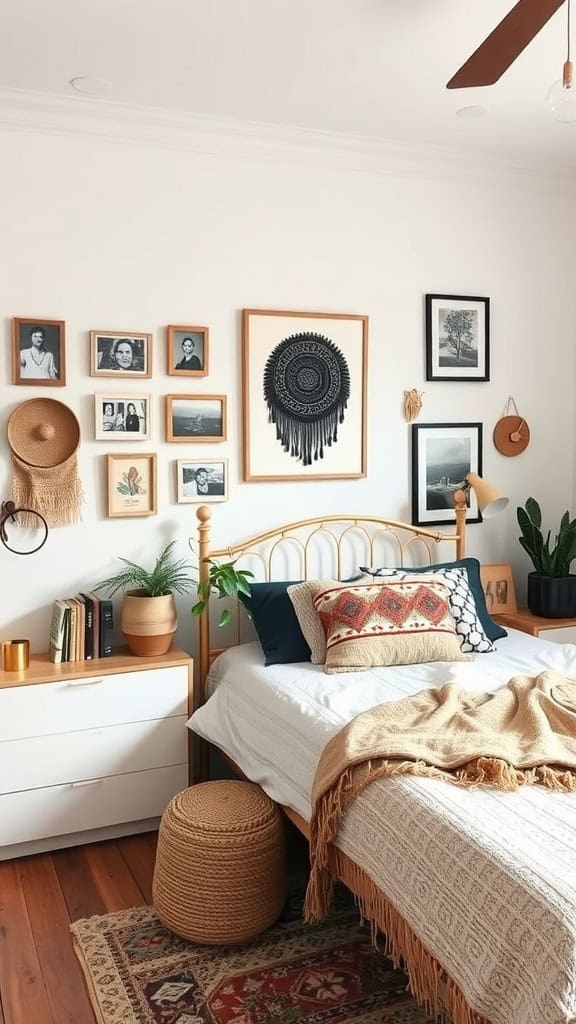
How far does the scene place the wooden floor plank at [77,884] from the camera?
269 cm

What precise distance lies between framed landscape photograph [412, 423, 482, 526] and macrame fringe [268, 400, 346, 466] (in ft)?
1.32

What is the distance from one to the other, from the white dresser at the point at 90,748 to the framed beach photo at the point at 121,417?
33.3 inches

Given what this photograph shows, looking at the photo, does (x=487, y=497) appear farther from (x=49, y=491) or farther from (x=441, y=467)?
(x=49, y=491)

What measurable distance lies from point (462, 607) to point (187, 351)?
4.85 ft

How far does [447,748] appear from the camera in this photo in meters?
2.19

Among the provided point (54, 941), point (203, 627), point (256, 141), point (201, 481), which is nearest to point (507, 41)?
point (256, 141)

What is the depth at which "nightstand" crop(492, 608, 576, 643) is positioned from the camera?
3.73m

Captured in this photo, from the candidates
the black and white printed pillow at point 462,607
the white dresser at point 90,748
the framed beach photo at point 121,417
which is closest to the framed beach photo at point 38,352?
the framed beach photo at point 121,417

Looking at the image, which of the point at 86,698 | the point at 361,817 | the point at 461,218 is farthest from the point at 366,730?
the point at 461,218

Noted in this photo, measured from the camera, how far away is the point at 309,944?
249 centimetres

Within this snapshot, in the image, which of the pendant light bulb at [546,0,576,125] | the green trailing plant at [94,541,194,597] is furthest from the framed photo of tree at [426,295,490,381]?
the pendant light bulb at [546,0,576,125]

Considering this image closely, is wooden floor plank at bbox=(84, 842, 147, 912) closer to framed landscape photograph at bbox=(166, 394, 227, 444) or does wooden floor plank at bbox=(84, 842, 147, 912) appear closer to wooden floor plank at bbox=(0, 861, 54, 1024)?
wooden floor plank at bbox=(0, 861, 54, 1024)

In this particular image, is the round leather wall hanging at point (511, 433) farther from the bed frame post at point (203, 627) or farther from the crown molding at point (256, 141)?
the bed frame post at point (203, 627)

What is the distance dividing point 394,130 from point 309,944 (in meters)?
2.99
